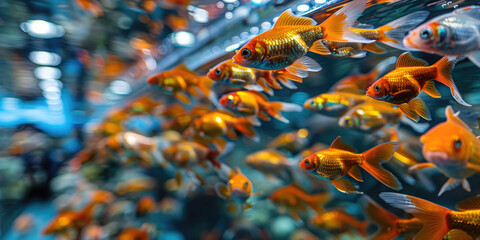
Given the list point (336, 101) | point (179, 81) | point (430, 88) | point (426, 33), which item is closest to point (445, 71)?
point (430, 88)

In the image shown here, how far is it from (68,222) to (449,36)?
13.8 ft

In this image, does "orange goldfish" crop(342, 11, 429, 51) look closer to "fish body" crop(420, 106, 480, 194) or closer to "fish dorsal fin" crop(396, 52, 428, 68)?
"fish dorsal fin" crop(396, 52, 428, 68)

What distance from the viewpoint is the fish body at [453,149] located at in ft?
2.95

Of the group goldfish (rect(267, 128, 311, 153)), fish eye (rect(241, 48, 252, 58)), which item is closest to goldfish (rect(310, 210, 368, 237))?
goldfish (rect(267, 128, 311, 153))

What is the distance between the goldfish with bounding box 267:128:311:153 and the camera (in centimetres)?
304

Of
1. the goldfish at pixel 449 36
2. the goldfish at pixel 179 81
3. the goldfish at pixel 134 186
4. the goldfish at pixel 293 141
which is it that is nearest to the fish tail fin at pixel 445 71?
the goldfish at pixel 449 36

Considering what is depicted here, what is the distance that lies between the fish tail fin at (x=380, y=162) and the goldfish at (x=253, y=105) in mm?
717

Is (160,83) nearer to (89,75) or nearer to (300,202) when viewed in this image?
(300,202)

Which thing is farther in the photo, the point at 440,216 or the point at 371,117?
the point at 371,117

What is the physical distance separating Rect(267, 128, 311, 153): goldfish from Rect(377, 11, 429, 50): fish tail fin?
1947mm

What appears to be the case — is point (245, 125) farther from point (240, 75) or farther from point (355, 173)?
point (355, 173)

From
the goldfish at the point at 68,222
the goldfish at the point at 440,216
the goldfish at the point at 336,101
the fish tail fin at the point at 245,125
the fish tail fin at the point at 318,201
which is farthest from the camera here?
the goldfish at the point at 68,222

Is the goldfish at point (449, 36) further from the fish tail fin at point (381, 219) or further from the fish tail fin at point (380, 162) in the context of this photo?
the fish tail fin at point (381, 219)

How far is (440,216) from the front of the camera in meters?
1.00
